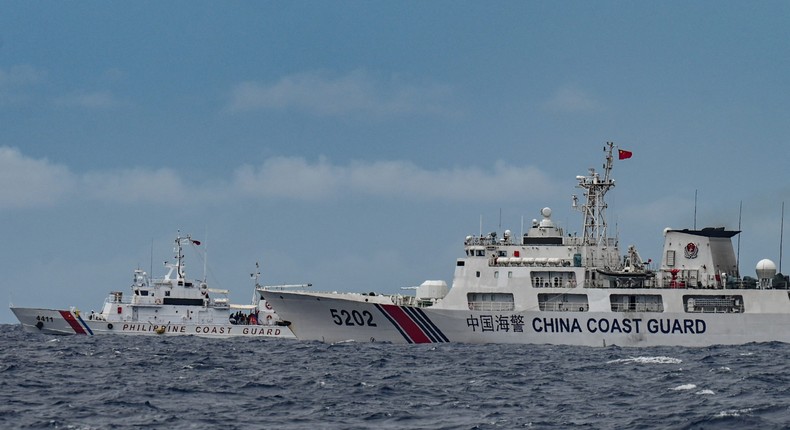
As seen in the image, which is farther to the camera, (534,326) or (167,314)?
(167,314)

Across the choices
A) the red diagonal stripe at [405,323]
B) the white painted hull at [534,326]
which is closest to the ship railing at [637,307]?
the white painted hull at [534,326]

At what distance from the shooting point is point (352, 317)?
45250mm

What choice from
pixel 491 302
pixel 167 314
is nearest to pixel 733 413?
pixel 491 302

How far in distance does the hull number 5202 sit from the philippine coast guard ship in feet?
0.14

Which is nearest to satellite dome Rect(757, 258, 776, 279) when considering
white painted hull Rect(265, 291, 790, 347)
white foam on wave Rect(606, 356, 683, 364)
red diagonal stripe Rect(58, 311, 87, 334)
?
white painted hull Rect(265, 291, 790, 347)

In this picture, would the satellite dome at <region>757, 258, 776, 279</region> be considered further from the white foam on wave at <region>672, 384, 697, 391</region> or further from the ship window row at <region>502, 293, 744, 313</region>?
the white foam on wave at <region>672, 384, 697, 391</region>

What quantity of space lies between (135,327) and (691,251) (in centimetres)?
3078

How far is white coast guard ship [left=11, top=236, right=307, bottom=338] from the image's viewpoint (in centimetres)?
5762

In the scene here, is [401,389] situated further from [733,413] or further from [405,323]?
[405,323]

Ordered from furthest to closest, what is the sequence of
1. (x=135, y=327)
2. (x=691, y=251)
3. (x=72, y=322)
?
(x=72, y=322) → (x=135, y=327) → (x=691, y=251)

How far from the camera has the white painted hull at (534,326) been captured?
42656 mm

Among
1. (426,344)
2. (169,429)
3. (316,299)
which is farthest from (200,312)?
(169,429)

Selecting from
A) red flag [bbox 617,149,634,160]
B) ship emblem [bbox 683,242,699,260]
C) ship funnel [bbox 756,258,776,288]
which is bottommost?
ship funnel [bbox 756,258,776,288]

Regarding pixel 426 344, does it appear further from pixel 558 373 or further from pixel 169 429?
pixel 169 429
